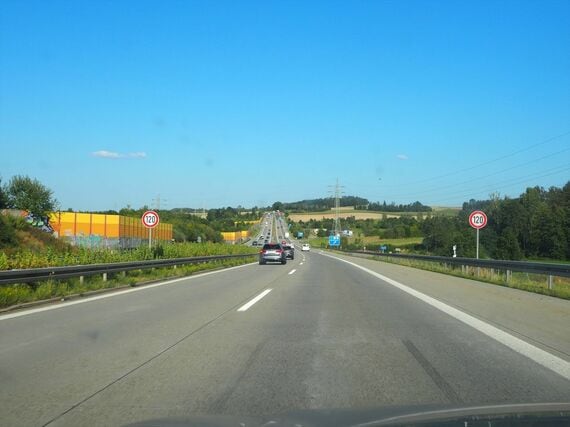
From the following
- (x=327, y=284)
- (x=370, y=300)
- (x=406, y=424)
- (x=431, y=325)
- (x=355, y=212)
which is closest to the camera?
(x=406, y=424)

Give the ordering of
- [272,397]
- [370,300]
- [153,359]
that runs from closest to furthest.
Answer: [272,397] < [153,359] < [370,300]

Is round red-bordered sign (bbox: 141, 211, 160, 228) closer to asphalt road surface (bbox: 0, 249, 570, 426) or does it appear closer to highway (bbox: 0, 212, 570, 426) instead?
highway (bbox: 0, 212, 570, 426)

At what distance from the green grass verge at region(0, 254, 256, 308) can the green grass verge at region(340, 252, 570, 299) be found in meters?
13.6

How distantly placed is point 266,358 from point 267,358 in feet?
0.05

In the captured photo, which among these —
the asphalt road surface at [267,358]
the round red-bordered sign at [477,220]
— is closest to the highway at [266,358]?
the asphalt road surface at [267,358]

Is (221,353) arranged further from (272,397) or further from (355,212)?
(355,212)

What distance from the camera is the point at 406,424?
4340 millimetres

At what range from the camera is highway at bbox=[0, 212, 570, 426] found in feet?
19.8

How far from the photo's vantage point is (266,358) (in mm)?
8305

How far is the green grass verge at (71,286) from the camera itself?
14.8 meters

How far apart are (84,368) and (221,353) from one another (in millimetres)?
1952

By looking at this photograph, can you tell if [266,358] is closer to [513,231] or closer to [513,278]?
[513,278]

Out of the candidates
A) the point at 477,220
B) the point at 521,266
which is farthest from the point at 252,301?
the point at 477,220

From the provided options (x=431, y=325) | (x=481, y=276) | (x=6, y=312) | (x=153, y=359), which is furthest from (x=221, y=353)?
(x=481, y=276)
